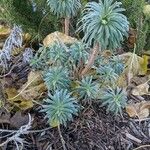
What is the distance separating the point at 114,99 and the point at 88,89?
0.10 m

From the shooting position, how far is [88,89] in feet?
5.07

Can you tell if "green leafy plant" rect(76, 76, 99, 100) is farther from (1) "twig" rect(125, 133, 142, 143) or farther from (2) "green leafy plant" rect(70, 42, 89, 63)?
(1) "twig" rect(125, 133, 142, 143)

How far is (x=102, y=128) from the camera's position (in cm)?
162

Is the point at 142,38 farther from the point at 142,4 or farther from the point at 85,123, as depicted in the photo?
the point at 85,123

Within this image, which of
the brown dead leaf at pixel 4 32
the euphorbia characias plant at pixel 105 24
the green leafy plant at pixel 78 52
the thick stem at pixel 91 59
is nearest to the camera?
the euphorbia characias plant at pixel 105 24

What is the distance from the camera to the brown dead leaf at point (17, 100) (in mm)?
1627

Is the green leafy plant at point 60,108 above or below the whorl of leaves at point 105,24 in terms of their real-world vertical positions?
below

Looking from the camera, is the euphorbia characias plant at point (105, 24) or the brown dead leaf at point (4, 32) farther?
the brown dead leaf at point (4, 32)

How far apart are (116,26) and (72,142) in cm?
47

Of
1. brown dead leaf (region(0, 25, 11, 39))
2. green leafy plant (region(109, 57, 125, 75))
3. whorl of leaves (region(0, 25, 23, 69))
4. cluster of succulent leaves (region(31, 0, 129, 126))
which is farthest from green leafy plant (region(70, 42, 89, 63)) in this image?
brown dead leaf (region(0, 25, 11, 39))

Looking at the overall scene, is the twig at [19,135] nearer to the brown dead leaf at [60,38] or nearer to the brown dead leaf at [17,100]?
the brown dead leaf at [17,100]

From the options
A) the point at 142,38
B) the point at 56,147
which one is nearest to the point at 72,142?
the point at 56,147

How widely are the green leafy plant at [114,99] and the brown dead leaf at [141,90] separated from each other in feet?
0.69

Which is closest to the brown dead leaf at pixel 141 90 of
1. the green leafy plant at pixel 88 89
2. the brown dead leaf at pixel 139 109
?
the brown dead leaf at pixel 139 109
